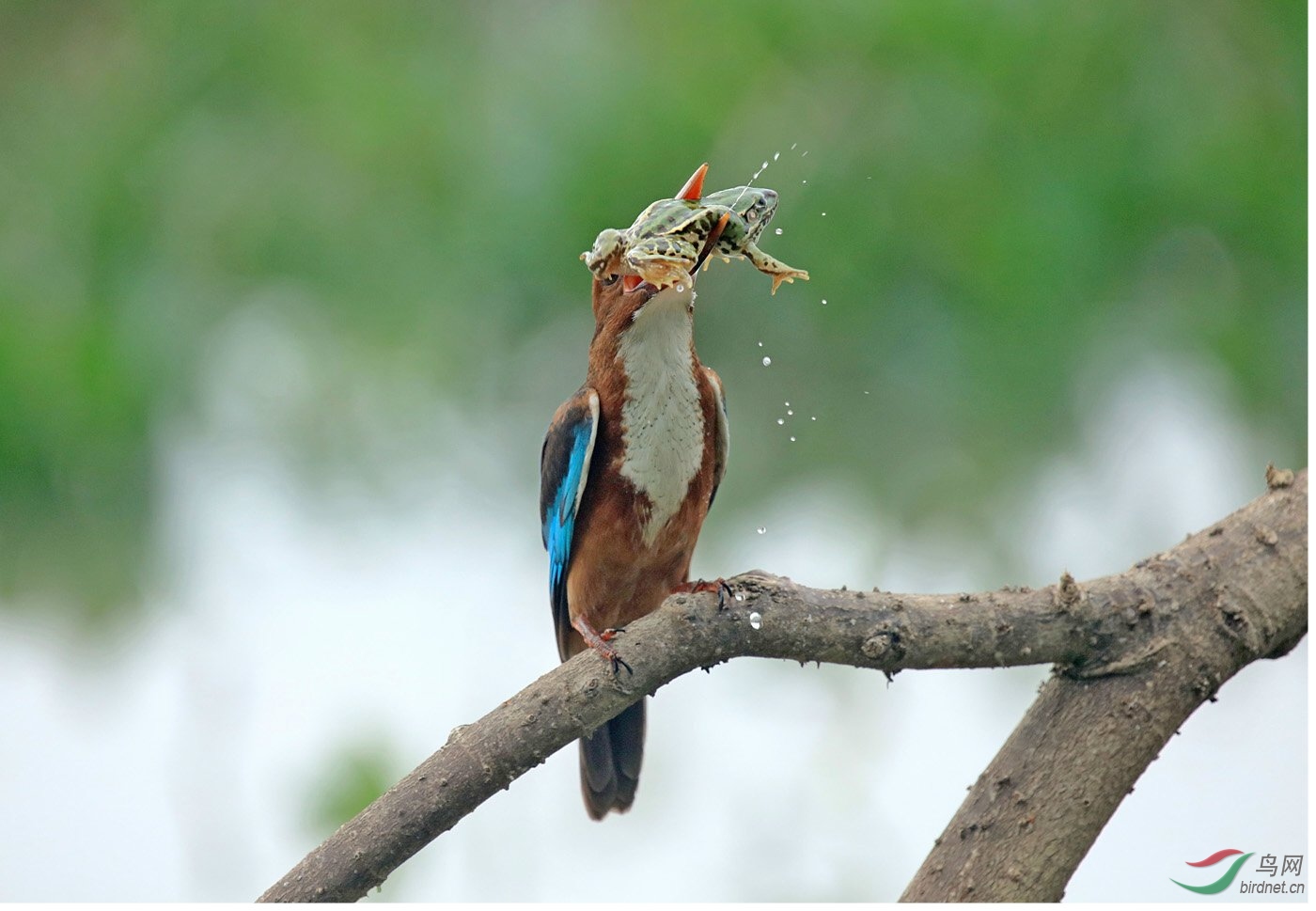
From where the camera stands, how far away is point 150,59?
3273 millimetres

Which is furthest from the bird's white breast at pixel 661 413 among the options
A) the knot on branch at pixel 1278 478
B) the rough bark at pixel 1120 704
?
the knot on branch at pixel 1278 478

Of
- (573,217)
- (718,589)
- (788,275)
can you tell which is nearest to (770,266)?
(788,275)

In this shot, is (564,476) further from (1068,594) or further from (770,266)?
(1068,594)

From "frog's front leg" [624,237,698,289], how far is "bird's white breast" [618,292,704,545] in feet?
0.77

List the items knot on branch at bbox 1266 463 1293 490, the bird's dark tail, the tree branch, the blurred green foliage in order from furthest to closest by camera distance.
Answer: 1. the blurred green foliage
2. the bird's dark tail
3. knot on branch at bbox 1266 463 1293 490
4. the tree branch

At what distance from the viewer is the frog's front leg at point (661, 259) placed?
4.62 feet

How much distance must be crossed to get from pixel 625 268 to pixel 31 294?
2.24m

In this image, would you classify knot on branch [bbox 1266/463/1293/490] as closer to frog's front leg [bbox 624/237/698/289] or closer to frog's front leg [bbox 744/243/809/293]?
frog's front leg [bbox 744/243/809/293]

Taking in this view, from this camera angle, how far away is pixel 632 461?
1.74m

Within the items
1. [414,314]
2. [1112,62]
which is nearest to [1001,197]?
[1112,62]

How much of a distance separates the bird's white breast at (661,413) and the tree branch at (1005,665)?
28cm

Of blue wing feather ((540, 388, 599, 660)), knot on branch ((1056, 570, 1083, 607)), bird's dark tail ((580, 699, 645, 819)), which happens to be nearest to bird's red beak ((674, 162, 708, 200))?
blue wing feather ((540, 388, 599, 660))

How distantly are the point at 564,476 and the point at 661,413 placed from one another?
194 millimetres

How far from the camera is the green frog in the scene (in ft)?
4.68
